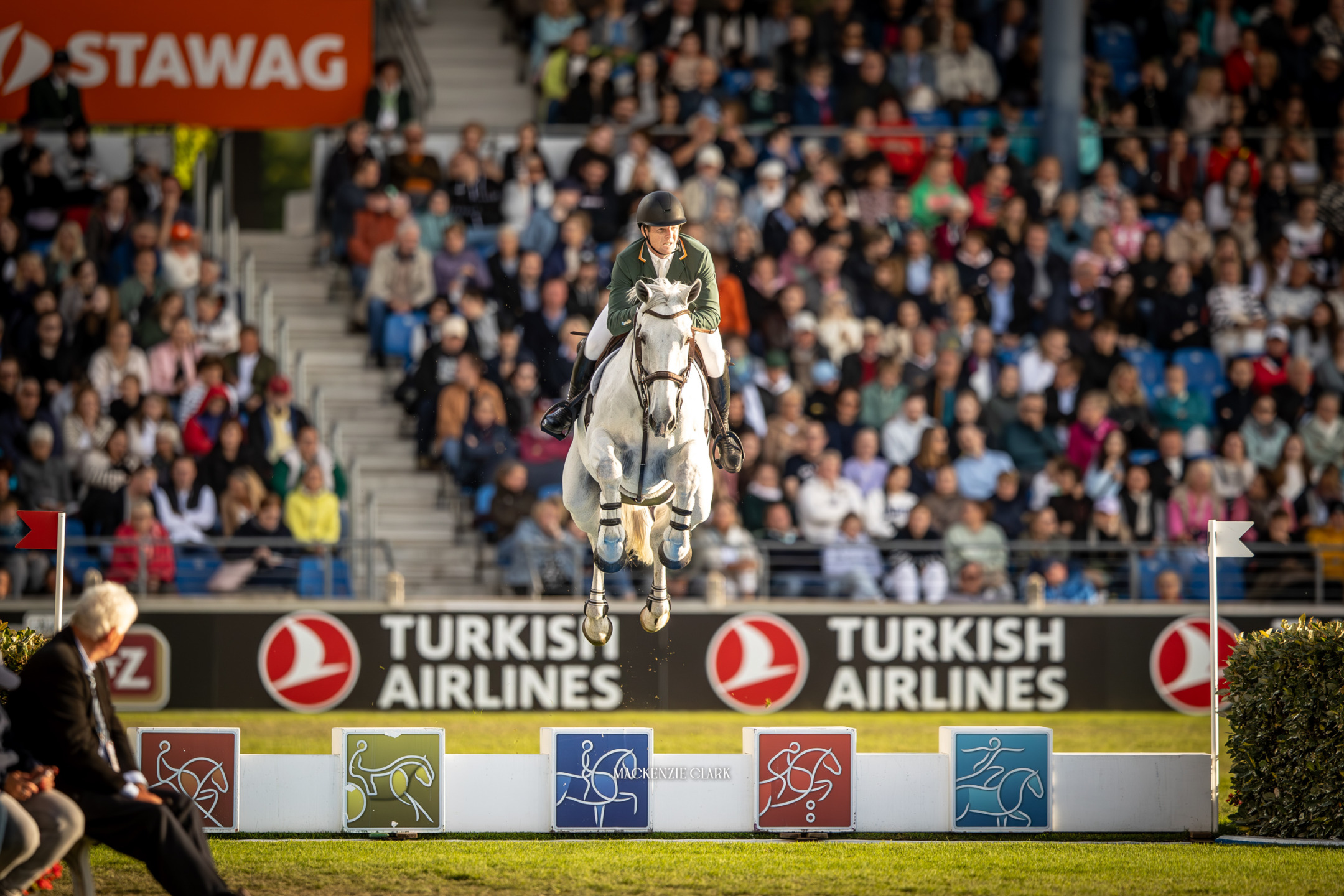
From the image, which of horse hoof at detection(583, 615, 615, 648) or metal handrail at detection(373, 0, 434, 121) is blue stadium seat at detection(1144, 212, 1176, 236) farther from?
horse hoof at detection(583, 615, 615, 648)

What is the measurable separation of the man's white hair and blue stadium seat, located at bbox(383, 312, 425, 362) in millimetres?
9871

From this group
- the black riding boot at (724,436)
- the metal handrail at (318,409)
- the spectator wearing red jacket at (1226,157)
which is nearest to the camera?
the black riding boot at (724,436)

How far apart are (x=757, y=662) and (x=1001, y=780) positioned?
16.1 ft

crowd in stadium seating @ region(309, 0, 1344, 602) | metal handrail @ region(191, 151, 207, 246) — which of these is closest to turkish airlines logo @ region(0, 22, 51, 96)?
metal handrail @ region(191, 151, 207, 246)

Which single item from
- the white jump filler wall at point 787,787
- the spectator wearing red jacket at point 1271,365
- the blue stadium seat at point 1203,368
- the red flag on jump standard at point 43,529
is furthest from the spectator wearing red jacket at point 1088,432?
the red flag on jump standard at point 43,529

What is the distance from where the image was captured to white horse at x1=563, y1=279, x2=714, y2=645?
9266 mm

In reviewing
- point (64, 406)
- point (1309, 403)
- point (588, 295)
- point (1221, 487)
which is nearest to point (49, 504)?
point (64, 406)

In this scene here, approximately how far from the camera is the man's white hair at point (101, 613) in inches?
283

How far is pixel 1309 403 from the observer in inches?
691

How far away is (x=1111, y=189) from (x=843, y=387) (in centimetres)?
450

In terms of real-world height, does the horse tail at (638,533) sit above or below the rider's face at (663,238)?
below

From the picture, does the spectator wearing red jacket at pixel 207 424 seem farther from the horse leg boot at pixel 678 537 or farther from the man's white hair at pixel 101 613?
the man's white hair at pixel 101 613

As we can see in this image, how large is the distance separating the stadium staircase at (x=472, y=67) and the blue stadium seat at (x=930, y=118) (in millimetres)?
4756

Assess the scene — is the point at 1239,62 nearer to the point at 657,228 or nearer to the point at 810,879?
the point at 657,228
